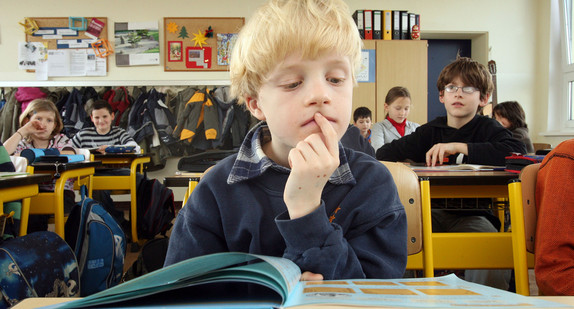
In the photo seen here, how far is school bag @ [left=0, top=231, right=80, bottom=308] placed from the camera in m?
1.30

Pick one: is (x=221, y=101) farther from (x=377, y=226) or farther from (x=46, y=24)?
(x=377, y=226)

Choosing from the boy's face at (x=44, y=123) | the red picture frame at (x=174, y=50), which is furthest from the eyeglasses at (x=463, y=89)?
the red picture frame at (x=174, y=50)

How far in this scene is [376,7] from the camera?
5.21m

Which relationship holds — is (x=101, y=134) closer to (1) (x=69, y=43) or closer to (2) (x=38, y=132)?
(2) (x=38, y=132)

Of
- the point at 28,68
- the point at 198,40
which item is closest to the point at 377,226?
the point at 198,40

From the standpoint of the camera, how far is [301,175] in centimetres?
52

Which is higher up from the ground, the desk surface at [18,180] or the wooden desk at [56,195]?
the desk surface at [18,180]

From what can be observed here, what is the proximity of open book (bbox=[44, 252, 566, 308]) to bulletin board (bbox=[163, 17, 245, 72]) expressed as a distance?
16.0 ft

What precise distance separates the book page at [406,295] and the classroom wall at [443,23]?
16.0 feet

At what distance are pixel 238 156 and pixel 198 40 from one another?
15.2 ft

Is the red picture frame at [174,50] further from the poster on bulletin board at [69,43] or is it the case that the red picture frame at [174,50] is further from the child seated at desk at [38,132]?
the child seated at desk at [38,132]

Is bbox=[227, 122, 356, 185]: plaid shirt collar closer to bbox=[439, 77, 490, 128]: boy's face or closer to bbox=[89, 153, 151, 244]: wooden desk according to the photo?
bbox=[439, 77, 490, 128]: boy's face

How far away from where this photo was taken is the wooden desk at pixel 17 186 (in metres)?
1.41

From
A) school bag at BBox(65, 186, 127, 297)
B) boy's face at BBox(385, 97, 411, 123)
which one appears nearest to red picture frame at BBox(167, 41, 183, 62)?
boy's face at BBox(385, 97, 411, 123)
